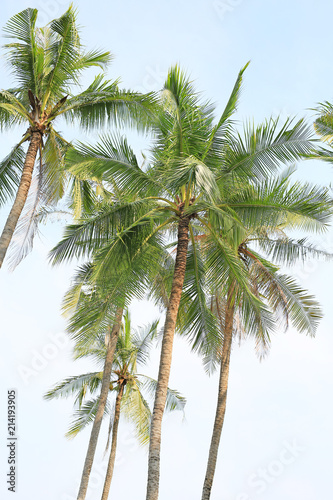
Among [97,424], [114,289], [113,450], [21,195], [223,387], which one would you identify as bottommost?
[113,450]

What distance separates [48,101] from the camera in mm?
13492

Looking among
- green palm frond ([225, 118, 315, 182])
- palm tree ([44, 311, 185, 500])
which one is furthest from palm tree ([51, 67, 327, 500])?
palm tree ([44, 311, 185, 500])

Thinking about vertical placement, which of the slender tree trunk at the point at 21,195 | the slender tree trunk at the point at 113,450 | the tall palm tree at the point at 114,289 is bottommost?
the slender tree trunk at the point at 113,450

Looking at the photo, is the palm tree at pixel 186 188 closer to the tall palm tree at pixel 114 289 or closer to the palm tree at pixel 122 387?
the tall palm tree at pixel 114 289

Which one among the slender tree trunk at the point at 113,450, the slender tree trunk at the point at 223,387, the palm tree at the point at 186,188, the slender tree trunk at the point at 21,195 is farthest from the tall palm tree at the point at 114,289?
the slender tree trunk at the point at 113,450

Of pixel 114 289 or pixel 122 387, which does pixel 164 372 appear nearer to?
pixel 114 289

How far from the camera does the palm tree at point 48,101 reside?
13242 millimetres

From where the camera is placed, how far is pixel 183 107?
11.9m

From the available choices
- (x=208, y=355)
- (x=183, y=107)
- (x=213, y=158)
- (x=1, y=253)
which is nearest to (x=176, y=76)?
(x=183, y=107)

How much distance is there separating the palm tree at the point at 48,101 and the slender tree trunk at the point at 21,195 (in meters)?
0.02

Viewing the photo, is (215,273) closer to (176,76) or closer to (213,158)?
(213,158)

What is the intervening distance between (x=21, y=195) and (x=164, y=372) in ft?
17.3

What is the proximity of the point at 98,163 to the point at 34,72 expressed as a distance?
325 cm

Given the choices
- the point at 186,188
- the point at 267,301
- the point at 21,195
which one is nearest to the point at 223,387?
the point at 267,301
